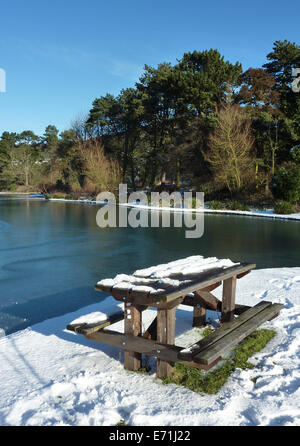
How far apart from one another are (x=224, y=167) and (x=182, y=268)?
63.8ft

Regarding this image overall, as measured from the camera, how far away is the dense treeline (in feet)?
70.0

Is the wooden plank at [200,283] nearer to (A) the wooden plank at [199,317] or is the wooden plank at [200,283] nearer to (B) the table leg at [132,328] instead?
(B) the table leg at [132,328]

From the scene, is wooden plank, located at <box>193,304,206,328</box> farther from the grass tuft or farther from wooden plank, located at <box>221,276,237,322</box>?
the grass tuft

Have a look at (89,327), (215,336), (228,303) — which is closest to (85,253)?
(228,303)

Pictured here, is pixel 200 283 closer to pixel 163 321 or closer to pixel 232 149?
pixel 163 321

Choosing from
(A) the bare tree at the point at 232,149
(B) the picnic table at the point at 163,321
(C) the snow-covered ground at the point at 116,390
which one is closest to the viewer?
(C) the snow-covered ground at the point at 116,390

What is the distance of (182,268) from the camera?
2926mm

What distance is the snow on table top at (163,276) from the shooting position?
2410 mm

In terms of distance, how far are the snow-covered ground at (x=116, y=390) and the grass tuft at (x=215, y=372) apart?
55 millimetres

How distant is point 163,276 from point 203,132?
78.0ft

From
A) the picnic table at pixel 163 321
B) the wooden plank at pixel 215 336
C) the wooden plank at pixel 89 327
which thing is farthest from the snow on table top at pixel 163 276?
the wooden plank at pixel 215 336

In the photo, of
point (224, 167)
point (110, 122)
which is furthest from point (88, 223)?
point (110, 122)

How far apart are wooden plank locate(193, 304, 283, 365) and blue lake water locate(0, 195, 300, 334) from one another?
2.39 metres
